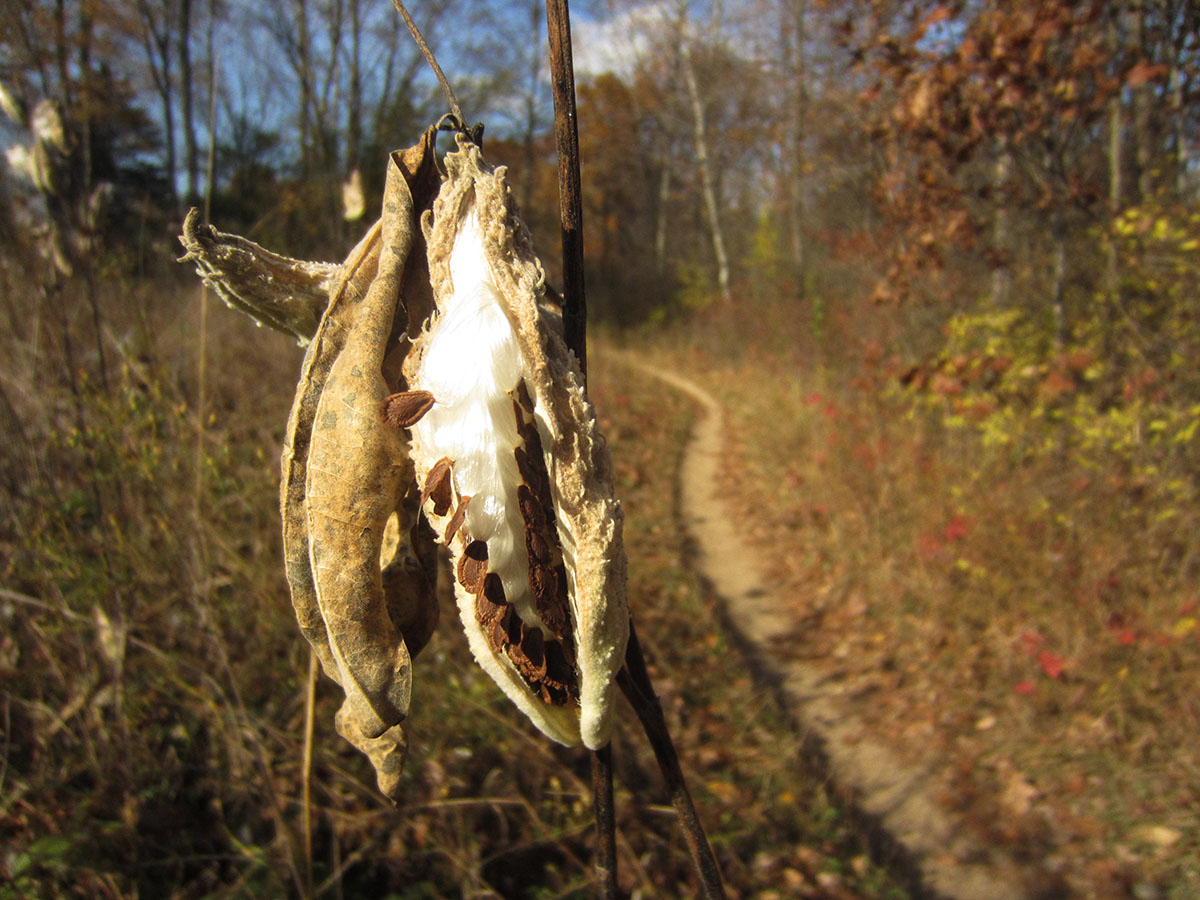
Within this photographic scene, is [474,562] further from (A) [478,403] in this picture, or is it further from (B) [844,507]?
(B) [844,507]

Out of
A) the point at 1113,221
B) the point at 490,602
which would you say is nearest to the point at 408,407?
the point at 490,602

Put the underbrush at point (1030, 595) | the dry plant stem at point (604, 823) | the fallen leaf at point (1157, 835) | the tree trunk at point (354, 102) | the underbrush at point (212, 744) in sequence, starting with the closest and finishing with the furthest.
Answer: the dry plant stem at point (604, 823), the underbrush at point (212, 744), the fallen leaf at point (1157, 835), the underbrush at point (1030, 595), the tree trunk at point (354, 102)

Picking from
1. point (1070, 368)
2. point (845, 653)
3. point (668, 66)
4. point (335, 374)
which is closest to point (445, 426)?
point (335, 374)

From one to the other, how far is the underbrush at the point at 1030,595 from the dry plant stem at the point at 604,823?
3078 mm

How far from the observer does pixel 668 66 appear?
18875 millimetres

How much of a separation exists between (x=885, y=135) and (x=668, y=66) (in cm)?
1547

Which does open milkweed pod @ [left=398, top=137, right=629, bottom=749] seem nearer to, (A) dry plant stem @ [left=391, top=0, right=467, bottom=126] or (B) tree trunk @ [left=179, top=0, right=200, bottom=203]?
(A) dry plant stem @ [left=391, top=0, right=467, bottom=126]

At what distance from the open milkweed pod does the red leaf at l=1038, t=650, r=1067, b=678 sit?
3.94m

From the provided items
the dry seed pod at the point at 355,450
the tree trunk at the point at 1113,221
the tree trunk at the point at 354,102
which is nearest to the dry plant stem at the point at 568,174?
the dry seed pod at the point at 355,450

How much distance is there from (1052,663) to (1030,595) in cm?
60

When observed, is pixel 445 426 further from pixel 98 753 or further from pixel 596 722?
pixel 98 753

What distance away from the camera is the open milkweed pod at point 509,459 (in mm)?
588

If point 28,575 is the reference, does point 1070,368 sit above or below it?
above

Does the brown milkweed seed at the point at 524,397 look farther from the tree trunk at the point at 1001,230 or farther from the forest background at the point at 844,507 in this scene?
the tree trunk at the point at 1001,230
